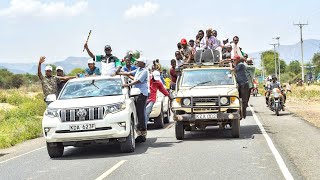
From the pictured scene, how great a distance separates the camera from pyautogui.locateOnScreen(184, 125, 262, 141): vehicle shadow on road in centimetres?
1375

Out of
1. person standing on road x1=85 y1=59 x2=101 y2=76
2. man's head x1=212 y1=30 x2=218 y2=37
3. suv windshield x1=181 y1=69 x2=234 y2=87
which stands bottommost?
suv windshield x1=181 y1=69 x2=234 y2=87

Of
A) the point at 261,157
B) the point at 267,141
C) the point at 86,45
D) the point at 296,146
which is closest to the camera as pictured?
the point at 261,157

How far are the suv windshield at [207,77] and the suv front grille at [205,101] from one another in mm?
1140

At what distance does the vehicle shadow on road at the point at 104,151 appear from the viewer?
11.3 meters

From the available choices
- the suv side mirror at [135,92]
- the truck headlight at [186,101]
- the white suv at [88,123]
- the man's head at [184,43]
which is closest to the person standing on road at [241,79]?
the truck headlight at [186,101]

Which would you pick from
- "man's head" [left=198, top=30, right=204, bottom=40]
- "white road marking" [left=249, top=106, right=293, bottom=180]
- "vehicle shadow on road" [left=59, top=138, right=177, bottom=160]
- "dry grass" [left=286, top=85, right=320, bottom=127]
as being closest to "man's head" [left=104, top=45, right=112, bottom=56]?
"vehicle shadow on road" [left=59, top=138, right=177, bottom=160]

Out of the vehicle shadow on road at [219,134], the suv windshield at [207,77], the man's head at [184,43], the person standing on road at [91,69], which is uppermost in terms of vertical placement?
the man's head at [184,43]

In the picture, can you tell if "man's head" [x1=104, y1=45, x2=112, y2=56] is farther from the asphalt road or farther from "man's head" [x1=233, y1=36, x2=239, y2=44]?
"man's head" [x1=233, y1=36, x2=239, y2=44]

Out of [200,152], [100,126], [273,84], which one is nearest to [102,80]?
[100,126]

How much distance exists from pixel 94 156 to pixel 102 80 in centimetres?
205

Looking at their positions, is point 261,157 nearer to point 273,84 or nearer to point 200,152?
point 200,152

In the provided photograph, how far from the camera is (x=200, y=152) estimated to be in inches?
439

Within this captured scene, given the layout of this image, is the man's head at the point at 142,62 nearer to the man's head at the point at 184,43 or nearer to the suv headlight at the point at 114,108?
the suv headlight at the point at 114,108

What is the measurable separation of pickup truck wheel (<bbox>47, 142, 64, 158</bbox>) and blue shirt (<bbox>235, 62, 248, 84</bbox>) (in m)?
6.07
